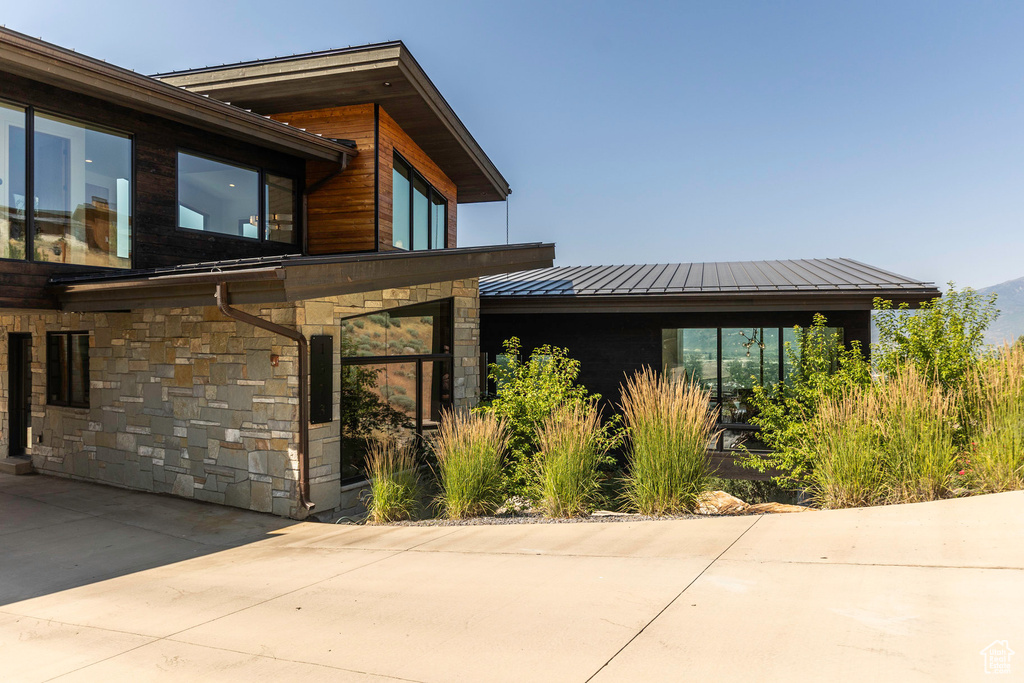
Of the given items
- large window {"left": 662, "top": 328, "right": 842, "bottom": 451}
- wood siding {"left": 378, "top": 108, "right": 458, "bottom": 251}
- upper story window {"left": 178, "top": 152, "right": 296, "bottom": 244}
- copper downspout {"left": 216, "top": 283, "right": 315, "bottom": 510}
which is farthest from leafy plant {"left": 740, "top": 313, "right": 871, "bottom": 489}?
upper story window {"left": 178, "top": 152, "right": 296, "bottom": 244}

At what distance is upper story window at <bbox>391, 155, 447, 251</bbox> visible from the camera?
32.6 ft

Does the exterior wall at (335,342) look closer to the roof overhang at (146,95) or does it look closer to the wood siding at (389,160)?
the wood siding at (389,160)

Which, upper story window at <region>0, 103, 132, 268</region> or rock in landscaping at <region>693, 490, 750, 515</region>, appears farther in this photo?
upper story window at <region>0, 103, 132, 268</region>

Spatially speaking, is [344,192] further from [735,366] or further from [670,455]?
[735,366]

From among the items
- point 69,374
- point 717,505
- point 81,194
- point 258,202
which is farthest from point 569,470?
point 69,374

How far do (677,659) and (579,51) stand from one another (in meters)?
23.3

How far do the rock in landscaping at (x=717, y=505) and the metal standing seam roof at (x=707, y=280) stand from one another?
11.5 ft

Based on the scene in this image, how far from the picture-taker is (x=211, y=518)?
634cm

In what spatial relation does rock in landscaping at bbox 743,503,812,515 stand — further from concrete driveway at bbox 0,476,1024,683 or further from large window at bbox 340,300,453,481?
large window at bbox 340,300,453,481

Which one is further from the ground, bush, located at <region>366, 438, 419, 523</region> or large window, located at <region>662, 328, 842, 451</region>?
large window, located at <region>662, 328, 842, 451</region>

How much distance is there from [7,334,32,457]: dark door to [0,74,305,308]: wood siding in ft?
11.2

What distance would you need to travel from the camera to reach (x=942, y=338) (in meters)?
6.30

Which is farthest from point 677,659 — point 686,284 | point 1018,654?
point 686,284

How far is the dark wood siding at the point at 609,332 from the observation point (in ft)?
31.1
